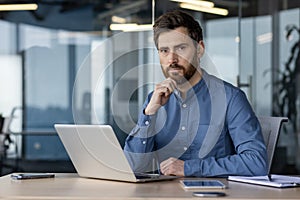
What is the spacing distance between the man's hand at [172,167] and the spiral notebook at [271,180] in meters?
0.22

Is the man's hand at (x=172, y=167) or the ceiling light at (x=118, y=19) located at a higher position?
the ceiling light at (x=118, y=19)

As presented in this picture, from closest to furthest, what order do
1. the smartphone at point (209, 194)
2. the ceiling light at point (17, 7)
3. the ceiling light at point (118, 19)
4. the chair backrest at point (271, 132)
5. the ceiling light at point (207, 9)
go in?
the smartphone at point (209, 194), the chair backrest at point (271, 132), the ceiling light at point (207, 9), the ceiling light at point (118, 19), the ceiling light at point (17, 7)

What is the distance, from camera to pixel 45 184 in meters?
2.50

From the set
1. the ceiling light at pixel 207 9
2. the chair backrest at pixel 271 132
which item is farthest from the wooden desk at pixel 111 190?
the ceiling light at pixel 207 9

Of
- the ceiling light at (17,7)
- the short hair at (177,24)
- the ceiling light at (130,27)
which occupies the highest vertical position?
the ceiling light at (17,7)

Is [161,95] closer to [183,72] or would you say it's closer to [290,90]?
[183,72]

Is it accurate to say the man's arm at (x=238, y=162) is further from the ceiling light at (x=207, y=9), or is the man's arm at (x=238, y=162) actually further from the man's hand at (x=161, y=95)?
→ the ceiling light at (x=207, y=9)

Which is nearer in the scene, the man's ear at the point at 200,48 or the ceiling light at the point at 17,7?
the man's ear at the point at 200,48

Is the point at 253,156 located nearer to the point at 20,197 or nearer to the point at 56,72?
the point at 20,197

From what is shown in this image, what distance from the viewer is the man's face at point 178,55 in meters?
2.85

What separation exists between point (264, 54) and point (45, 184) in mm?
4956

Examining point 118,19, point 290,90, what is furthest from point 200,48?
point 118,19

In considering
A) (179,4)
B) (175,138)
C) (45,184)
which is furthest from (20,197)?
(179,4)

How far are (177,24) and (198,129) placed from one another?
45 centimetres
